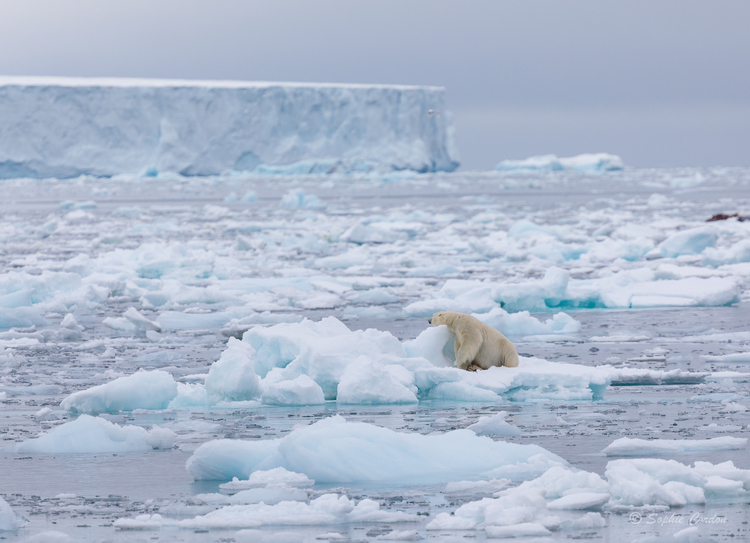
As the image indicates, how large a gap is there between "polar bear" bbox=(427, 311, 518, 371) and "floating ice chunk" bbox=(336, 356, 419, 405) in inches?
17.7

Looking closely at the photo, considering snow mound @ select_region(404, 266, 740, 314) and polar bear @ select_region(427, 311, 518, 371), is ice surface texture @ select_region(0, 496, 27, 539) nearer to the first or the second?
polar bear @ select_region(427, 311, 518, 371)

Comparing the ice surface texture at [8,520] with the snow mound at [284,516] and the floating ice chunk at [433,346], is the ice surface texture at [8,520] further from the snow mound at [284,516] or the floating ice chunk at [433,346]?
the floating ice chunk at [433,346]

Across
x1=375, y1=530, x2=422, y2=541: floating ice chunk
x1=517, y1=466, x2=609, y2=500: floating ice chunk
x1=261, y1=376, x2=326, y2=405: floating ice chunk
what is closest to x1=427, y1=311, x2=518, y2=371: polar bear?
x1=261, y1=376, x2=326, y2=405: floating ice chunk

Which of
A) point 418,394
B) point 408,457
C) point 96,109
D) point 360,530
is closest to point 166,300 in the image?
point 418,394

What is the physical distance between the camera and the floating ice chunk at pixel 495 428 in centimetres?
381

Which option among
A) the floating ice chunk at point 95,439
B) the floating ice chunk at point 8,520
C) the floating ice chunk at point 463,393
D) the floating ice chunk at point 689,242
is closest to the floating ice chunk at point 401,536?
the floating ice chunk at point 8,520

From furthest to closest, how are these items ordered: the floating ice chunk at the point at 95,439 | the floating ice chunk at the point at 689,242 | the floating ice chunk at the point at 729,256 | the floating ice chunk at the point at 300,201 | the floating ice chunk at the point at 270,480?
the floating ice chunk at the point at 300,201 → the floating ice chunk at the point at 689,242 → the floating ice chunk at the point at 729,256 → the floating ice chunk at the point at 95,439 → the floating ice chunk at the point at 270,480

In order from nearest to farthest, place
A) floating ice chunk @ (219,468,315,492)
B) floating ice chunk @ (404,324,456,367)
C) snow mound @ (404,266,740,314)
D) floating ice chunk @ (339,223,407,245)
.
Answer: floating ice chunk @ (219,468,315,492), floating ice chunk @ (404,324,456,367), snow mound @ (404,266,740,314), floating ice chunk @ (339,223,407,245)

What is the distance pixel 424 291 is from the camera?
30.2ft

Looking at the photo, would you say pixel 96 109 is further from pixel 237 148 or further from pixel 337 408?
pixel 337 408

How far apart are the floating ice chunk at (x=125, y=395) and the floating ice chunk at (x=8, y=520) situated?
65.3 inches

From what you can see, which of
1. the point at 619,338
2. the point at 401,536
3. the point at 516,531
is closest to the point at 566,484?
the point at 516,531

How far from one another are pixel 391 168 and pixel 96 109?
13493 mm

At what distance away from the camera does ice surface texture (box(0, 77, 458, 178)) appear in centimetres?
4400
